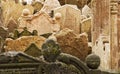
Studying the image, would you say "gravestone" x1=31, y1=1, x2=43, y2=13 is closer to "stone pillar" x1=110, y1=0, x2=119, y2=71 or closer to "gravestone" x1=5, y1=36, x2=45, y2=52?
"gravestone" x1=5, y1=36, x2=45, y2=52

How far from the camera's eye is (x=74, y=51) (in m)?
13.7

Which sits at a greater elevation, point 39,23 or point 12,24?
point 39,23

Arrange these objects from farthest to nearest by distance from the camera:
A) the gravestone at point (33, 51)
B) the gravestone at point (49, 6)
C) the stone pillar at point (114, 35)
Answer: the gravestone at point (49, 6)
the stone pillar at point (114, 35)
the gravestone at point (33, 51)

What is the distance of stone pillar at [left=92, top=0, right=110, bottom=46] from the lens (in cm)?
1411

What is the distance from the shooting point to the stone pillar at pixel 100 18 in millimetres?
14109

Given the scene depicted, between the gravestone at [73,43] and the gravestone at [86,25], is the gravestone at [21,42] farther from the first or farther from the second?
the gravestone at [86,25]

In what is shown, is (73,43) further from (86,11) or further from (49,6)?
(86,11)

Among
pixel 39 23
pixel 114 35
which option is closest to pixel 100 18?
pixel 114 35

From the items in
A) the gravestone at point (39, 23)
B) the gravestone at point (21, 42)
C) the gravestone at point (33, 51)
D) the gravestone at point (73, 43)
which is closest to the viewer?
the gravestone at point (33, 51)

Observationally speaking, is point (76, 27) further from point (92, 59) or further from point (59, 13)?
point (92, 59)

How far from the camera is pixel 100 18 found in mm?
14422

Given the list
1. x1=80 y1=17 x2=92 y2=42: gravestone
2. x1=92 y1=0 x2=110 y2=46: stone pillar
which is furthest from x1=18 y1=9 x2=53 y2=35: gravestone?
x1=92 y1=0 x2=110 y2=46: stone pillar

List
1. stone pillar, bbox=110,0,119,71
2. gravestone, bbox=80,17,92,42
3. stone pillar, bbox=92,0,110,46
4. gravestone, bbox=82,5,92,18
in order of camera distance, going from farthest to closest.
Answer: gravestone, bbox=82,5,92,18
gravestone, bbox=80,17,92,42
stone pillar, bbox=92,0,110,46
stone pillar, bbox=110,0,119,71

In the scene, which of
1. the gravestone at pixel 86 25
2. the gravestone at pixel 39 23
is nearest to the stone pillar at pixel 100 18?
the gravestone at pixel 39 23
